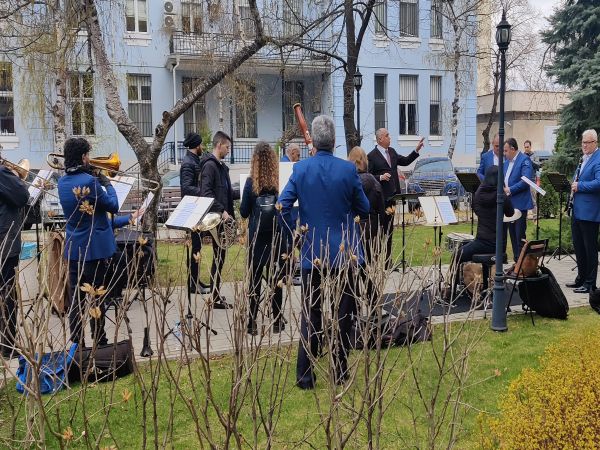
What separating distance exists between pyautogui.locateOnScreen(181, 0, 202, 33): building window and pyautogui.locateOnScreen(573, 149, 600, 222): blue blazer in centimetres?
1647

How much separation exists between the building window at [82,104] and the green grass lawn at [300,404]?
16663mm

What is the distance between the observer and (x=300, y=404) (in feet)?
15.4

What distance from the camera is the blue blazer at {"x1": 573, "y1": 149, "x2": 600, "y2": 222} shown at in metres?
7.66

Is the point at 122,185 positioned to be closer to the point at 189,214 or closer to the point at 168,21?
the point at 189,214

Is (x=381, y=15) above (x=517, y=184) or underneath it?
above

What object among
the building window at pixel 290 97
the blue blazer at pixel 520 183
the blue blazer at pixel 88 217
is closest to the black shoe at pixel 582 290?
the blue blazer at pixel 520 183

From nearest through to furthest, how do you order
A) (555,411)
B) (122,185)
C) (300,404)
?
(555,411)
(300,404)
(122,185)

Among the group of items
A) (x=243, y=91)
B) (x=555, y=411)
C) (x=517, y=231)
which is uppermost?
(x=243, y=91)

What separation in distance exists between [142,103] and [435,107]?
44.0ft

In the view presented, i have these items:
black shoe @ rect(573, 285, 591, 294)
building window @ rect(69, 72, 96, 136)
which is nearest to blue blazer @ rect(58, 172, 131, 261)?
black shoe @ rect(573, 285, 591, 294)

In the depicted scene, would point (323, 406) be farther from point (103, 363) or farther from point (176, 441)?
point (103, 363)

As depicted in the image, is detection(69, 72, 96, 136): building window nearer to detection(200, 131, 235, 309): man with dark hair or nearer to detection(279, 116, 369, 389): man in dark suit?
detection(200, 131, 235, 309): man with dark hair

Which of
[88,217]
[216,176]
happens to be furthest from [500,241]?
[88,217]

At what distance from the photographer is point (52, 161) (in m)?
6.94
